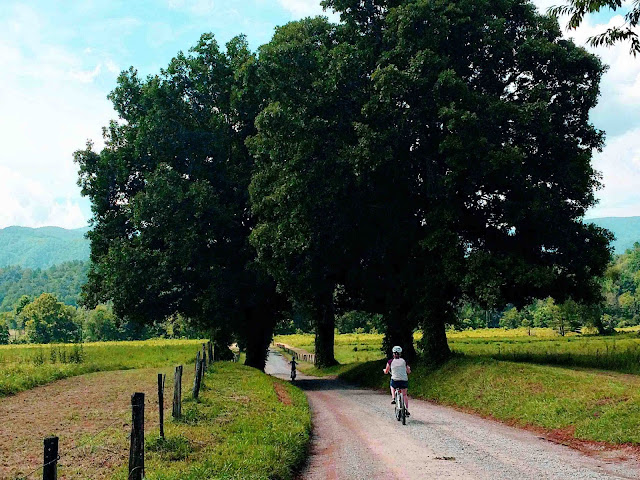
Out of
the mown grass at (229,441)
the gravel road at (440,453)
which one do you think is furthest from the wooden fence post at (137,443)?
the gravel road at (440,453)

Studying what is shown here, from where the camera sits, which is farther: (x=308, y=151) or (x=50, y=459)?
(x=308, y=151)

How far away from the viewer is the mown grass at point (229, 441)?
1111cm

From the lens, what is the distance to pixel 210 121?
3866cm

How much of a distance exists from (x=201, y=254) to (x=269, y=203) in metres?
9.09

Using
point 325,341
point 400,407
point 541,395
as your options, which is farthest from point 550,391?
point 325,341

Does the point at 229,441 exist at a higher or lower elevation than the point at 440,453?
higher

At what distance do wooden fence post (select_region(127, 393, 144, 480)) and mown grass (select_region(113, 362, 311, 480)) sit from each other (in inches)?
10.5

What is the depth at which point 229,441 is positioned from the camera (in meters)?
13.7

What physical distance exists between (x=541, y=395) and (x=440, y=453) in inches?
321

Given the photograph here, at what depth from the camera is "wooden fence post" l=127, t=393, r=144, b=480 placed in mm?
10039

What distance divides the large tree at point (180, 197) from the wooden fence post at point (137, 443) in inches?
983

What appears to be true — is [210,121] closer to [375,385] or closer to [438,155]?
[438,155]

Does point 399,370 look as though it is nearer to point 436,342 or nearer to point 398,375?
point 398,375

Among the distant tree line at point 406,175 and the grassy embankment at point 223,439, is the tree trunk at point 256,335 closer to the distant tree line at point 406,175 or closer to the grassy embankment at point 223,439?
the distant tree line at point 406,175
